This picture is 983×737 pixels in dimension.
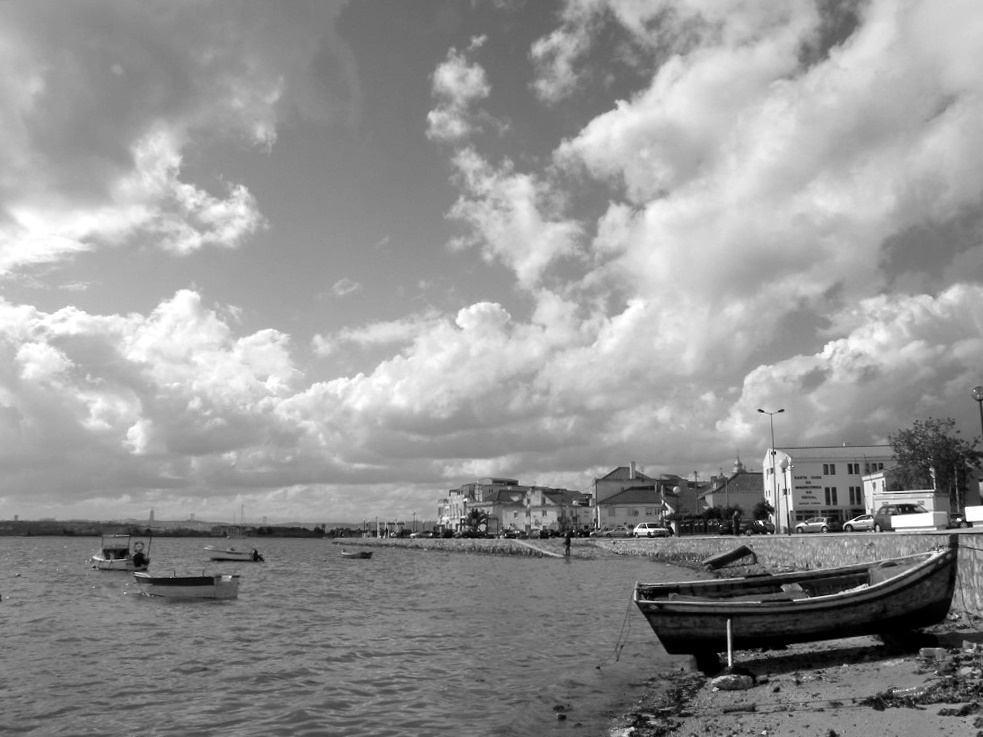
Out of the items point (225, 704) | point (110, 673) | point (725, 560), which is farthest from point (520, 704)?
point (725, 560)

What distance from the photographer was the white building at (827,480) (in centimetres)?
9238

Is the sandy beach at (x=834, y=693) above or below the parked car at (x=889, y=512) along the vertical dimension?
below

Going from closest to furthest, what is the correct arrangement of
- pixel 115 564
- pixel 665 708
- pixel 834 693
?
pixel 834 693, pixel 665 708, pixel 115 564

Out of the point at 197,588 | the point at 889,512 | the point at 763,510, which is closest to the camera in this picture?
the point at 197,588

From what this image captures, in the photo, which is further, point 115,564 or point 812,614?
point 115,564

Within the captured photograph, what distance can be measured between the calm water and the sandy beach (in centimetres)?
192

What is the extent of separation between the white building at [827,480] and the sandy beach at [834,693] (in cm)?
7536

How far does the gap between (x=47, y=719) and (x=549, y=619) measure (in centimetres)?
2092

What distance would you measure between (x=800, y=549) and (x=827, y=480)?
168ft

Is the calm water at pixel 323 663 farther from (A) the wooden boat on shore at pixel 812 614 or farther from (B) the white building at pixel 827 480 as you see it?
(B) the white building at pixel 827 480

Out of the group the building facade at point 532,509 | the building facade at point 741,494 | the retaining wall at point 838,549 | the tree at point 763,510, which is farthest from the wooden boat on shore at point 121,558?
the building facade at point 532,509

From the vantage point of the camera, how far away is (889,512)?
50094mm

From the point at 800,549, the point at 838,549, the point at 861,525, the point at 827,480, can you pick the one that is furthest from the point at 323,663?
the point at 827,480

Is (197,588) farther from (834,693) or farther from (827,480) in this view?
(827,480)
